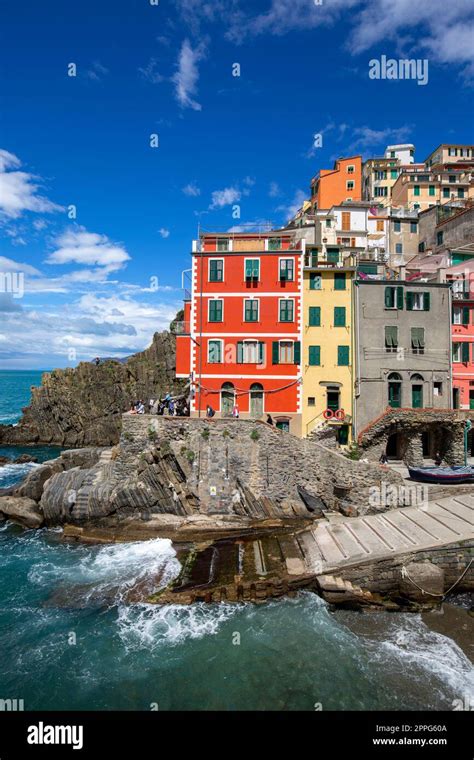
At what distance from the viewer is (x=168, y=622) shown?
1784cm

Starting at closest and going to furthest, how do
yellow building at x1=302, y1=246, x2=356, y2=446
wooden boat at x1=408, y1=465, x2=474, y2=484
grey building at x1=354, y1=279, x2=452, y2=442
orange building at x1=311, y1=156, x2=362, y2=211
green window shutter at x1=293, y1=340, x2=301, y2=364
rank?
wooden boat at x1=408, y1=465, x2=474, y2=484, grey building at x1=354, y1=279, x2=452, y2=442, green window shutter at x1=293, y1=340, x2=301, y2=364, yellow building at x1=302, y1=246, x2=356, y2=446, orange building at x1=311, y1=156, x2=362, y2=211

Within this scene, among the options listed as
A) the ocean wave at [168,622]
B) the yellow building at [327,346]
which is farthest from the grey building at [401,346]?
the ocean wave at [168,622]

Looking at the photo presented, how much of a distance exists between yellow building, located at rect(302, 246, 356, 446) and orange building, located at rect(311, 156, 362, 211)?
3770 centimetres

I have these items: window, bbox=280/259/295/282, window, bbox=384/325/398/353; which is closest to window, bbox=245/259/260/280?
window, bbox=280/259/295/282

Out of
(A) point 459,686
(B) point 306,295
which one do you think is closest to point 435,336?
(B) point 306,295

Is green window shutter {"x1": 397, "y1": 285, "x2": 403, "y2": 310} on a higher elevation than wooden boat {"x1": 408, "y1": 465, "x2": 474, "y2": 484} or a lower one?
higher

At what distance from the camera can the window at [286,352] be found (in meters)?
32.0

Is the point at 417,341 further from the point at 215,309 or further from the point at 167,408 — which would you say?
the point at 167,408

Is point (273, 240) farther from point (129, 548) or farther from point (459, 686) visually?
point (459, 686)

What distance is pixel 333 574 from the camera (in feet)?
66.2

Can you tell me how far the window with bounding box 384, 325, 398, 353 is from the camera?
32.0 m

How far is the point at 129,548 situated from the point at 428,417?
24848 millimetres

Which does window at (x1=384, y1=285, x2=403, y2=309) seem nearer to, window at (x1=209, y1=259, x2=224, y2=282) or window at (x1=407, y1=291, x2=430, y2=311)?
window at (x1=407, y1=291, x2=430, y2=311)

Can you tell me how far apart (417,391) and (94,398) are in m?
53.2
